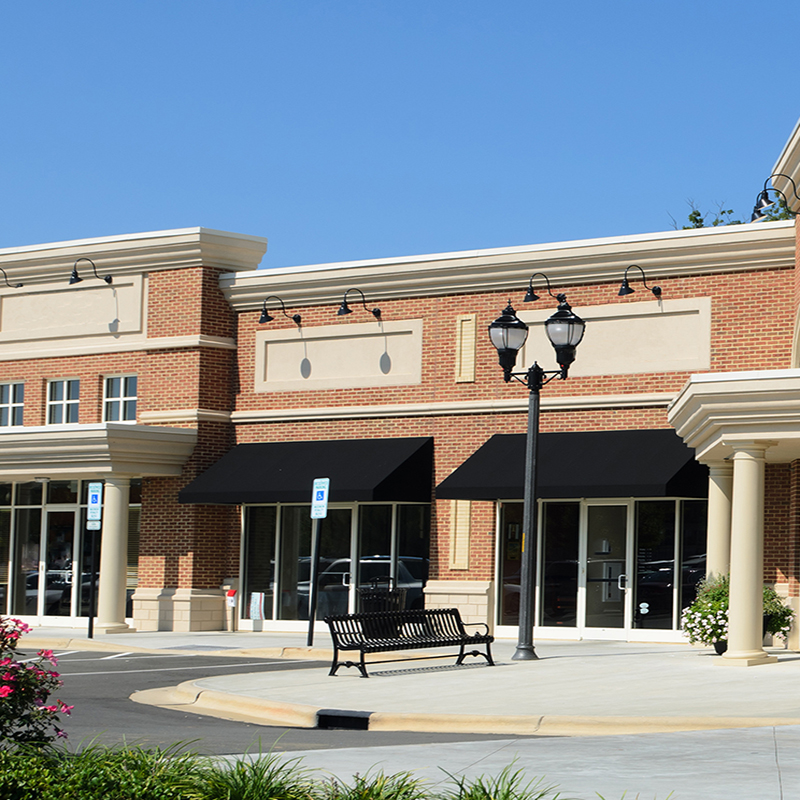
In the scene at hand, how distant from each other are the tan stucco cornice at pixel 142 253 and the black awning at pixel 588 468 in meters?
6.73

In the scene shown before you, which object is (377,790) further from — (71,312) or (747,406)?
(71,312)

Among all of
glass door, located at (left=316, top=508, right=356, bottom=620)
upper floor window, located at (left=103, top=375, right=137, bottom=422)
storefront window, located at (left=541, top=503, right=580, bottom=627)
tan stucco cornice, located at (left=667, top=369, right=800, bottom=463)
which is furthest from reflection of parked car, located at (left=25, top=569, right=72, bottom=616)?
tan stucco cornice, located at (left=667, top=369, right=800, bottom=463)

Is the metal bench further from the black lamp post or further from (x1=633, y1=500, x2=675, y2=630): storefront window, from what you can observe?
(x1=633, y1=500, x2=675, y2=630): storefront window

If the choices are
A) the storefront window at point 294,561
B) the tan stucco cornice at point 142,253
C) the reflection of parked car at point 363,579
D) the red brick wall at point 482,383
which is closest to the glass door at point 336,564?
the reflection of parked car at point 363,579

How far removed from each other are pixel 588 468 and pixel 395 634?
5.97 m

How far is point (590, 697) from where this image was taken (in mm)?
13094

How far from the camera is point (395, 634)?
675 inches

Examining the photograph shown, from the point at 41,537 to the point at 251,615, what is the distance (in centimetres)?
520

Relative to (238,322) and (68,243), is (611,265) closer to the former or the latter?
(238,322)

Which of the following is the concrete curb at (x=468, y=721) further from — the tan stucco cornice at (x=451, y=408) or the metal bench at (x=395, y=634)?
the tan stucco cornice at (x=451, y=408)

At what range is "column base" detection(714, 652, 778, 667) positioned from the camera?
644 inches

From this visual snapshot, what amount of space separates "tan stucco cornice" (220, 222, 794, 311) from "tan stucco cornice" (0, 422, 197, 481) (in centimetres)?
321

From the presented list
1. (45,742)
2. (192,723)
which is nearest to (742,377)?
(192,723)

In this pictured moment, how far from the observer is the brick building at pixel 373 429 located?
71.8 feet
